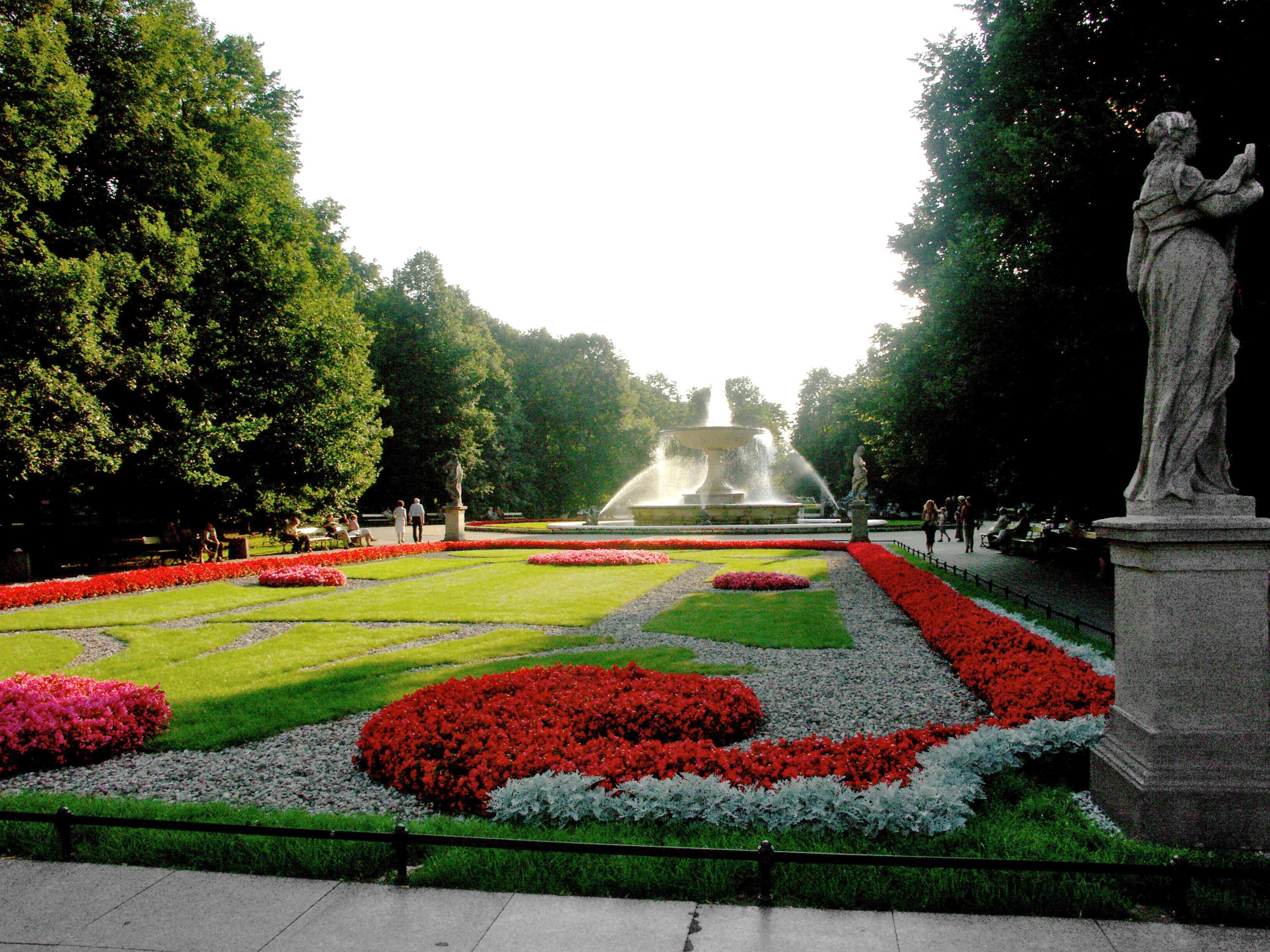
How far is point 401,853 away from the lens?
3.86 meters

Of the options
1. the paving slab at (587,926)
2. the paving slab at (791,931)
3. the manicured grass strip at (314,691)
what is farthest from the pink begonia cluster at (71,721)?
the paving slab at (791,931)

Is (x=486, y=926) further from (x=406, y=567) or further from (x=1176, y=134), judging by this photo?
(x=406, y=567)

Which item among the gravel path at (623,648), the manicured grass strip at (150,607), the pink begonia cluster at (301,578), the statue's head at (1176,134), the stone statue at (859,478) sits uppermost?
the statue's head at (1176,134)

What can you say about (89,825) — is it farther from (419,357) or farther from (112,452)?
(419,357)

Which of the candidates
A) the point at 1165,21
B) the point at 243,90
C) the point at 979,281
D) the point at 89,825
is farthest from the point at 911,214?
the point at 89,825

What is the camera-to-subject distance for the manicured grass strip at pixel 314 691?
6824mm

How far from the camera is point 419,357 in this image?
44.5 m

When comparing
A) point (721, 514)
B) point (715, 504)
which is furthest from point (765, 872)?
point (715, 504)

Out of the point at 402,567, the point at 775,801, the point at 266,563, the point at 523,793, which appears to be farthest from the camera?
the point at 402,567

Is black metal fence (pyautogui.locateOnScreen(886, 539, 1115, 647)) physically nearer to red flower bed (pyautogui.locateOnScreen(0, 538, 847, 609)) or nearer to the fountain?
red flower bed (pyautogui.locateOnScreen(0, 538, 847, 609))

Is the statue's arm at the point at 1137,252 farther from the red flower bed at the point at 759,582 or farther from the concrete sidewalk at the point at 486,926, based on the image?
the red flower bed at the point at 759,582

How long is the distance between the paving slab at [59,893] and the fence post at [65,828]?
0.19ft

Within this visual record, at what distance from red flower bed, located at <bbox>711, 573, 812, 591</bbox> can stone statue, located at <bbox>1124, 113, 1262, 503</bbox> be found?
11.2 metres

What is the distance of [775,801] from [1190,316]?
3.66 m
